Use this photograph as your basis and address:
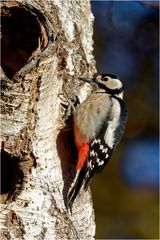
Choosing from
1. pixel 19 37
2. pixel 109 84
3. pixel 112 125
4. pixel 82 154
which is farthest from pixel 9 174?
pixel 109 84

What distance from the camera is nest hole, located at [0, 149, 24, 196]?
4152 mm

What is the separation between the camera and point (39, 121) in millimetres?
4164

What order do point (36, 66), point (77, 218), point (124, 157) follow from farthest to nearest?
point (124, 157), point (77, 218), point (36, 66)

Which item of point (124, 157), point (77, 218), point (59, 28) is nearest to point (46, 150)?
point (77, 218)

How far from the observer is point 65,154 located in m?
4.45

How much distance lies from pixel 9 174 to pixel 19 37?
85 cm

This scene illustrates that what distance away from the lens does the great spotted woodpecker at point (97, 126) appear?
181 inches

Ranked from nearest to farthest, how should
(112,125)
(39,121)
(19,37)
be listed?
(39,121), (19,37), (112,125)

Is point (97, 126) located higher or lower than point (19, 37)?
lower

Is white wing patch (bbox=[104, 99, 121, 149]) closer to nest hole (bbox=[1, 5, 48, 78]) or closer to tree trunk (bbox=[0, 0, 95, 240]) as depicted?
tree trunk (bbox=[0, 0, 95, 240])

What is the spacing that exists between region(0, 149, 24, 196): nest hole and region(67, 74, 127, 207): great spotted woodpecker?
1.23ft

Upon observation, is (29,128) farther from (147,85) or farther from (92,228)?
(147,85)

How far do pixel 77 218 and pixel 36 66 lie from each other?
3.20 feet

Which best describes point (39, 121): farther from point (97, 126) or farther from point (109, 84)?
point (109, 84)
